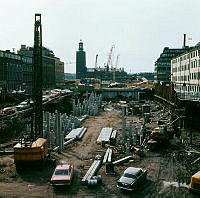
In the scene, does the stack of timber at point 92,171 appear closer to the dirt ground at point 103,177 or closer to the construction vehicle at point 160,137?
the dirt ground at point 103,177

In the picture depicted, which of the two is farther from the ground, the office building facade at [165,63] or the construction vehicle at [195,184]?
the office building facade at [165,63]

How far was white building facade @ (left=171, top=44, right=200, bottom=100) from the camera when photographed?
143 feet

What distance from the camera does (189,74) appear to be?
56562 millimetres

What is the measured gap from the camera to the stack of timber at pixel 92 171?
19.2m

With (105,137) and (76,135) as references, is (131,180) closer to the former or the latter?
(105,137)

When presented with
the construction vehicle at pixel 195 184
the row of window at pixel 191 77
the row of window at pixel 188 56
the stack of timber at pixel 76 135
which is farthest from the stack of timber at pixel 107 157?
the row of window at pixel 191 77

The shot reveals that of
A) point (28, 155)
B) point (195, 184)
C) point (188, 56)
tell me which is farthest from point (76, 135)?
point (188, 56)

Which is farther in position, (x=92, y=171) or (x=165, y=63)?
(x=165, y=63)

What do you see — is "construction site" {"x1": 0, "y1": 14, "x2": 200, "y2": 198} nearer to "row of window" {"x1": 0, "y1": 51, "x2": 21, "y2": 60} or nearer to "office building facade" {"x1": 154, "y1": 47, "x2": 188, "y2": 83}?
"row of window" {"x1": 0, "y1": 51, "x2": 21, "y2": 60}

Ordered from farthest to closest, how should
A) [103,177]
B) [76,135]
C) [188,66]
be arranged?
[188,66], [76,135], [103,177]

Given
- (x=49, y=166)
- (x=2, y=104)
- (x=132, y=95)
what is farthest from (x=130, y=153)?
(x=132, y=95)

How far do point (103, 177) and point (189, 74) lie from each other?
41.2 meters

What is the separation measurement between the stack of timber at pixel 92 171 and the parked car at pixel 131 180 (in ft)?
7.73

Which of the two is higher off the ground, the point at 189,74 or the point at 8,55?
the point at 8,55
